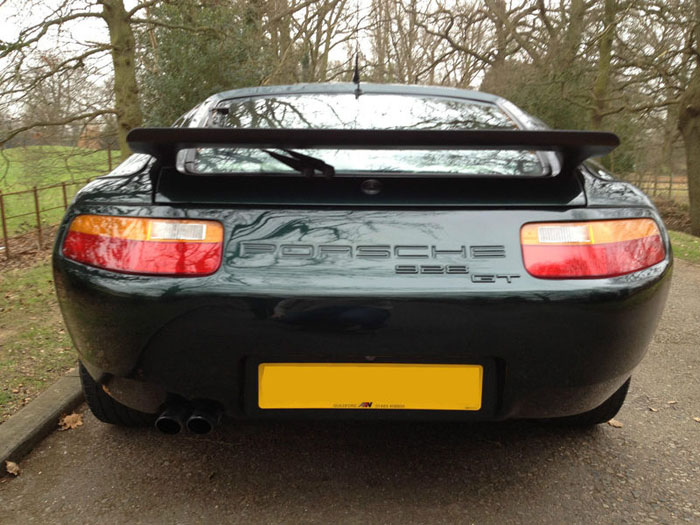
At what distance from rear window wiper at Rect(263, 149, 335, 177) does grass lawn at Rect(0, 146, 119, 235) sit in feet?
24.7

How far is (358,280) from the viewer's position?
4.96 ft

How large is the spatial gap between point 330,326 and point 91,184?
92 cm

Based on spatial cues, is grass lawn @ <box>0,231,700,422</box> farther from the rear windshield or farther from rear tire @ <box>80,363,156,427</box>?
the rear windshield

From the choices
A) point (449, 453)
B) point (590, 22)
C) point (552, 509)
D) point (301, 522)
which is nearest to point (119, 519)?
point (301, 522)

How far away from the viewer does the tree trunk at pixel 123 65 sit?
8.87m

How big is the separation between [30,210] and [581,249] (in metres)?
8.38

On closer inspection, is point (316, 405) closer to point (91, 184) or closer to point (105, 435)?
point (91, 184)

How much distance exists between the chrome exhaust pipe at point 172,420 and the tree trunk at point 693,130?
12801 mm

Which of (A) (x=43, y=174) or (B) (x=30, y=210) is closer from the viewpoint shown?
(B) (x=30, y=210)

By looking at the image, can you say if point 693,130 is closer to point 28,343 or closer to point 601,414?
point 601,414

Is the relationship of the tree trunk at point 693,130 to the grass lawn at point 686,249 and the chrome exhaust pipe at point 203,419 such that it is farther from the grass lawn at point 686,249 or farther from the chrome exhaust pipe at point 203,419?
the chrome exhaust pipe at point 203,419

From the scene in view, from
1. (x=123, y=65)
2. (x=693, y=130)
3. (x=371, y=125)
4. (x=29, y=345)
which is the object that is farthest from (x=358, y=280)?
(x=693, y=130)

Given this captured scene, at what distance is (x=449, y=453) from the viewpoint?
2.17 metres

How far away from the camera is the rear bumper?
1516 mm
